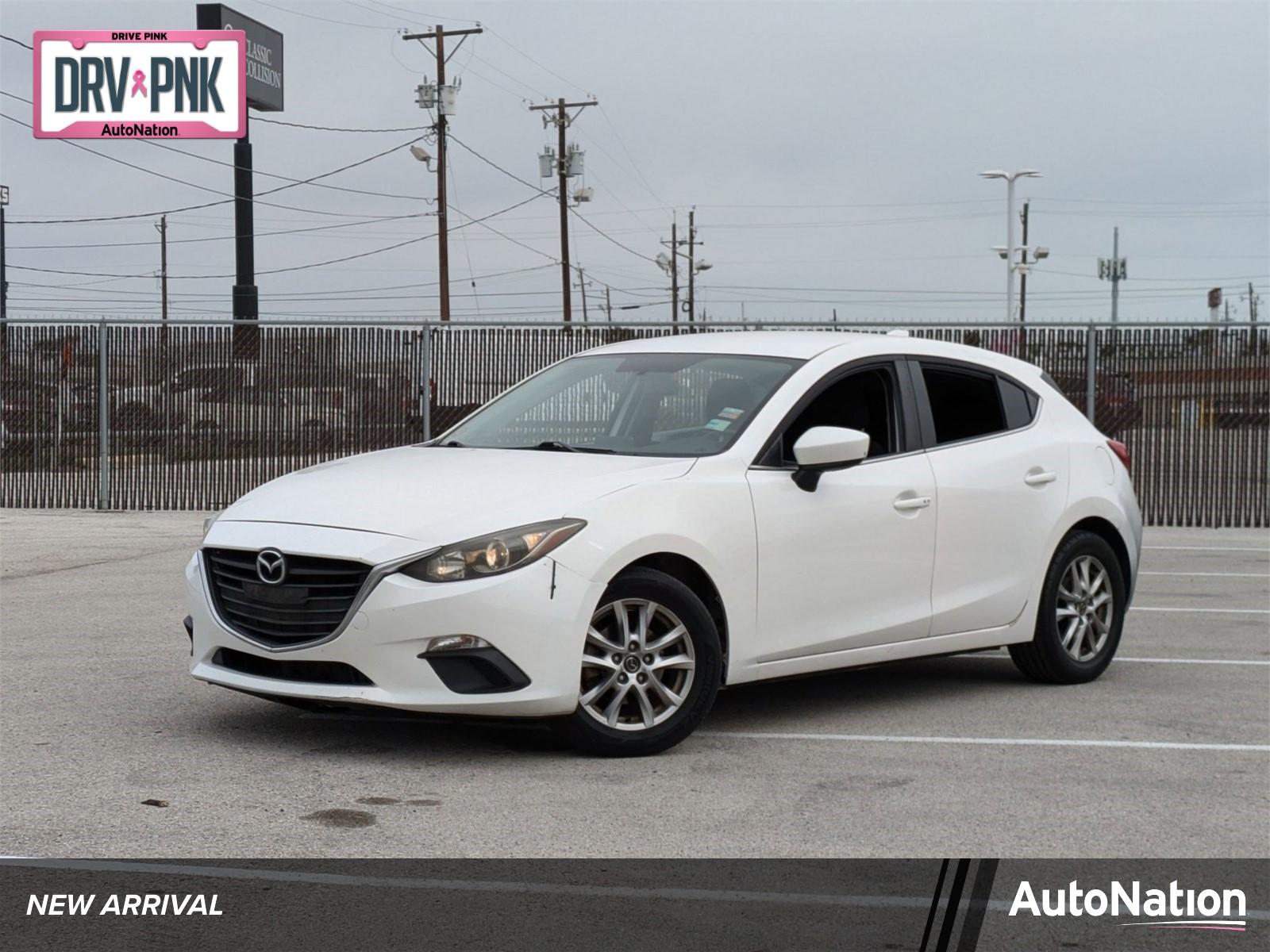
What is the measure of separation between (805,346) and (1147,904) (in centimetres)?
333

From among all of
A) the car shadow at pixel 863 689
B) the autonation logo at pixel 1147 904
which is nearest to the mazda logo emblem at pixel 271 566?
the car shadow at pixel 863 689

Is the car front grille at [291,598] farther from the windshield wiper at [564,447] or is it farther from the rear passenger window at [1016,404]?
the rear passenger window at [1016,404]

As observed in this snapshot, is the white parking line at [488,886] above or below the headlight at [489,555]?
below

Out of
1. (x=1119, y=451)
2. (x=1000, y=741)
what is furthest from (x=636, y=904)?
(x=1119, y=451)

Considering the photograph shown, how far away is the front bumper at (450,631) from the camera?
18.5 feet

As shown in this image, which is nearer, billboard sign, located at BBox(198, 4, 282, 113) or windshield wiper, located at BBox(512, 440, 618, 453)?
windshield wiper, located at BBox(512, 440, 618, 453)

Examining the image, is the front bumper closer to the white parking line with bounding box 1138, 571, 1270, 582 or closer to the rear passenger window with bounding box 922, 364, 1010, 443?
the rear passenger window with bounding box 922, 364, 1010, 443

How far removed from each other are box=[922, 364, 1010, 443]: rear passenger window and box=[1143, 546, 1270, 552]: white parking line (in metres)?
8.20

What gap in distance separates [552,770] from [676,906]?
5.18 ft

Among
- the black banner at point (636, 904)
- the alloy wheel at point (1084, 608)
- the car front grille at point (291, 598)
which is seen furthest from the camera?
the alloy wheel at point (1084, 608)

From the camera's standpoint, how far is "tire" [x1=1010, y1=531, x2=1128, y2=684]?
7.68 m

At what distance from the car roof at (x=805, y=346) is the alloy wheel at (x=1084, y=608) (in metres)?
1.03

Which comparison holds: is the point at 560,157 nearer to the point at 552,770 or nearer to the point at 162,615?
the point at 162,615

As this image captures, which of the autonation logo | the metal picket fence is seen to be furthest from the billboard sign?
the autonation logo
